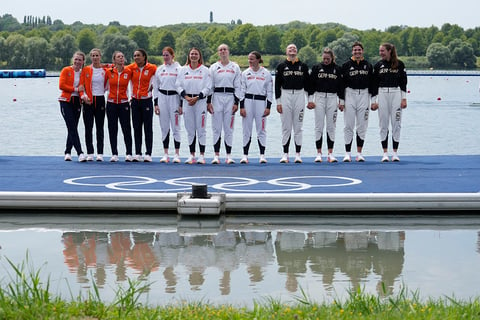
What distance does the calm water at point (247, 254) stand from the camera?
6.77 metres

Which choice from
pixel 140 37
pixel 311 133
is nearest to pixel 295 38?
pixel 140 37

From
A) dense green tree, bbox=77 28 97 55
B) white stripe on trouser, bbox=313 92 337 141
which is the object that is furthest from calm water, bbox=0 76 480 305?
dense green tree, bbox=77 28 97 55

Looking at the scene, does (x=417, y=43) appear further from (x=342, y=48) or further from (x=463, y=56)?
(x=342, y=48)

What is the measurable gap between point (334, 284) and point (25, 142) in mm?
22676

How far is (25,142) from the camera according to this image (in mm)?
28203

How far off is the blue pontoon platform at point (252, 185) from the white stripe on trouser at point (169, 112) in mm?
601

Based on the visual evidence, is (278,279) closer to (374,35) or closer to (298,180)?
(298,180)

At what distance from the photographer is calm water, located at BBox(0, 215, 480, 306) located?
675 cm

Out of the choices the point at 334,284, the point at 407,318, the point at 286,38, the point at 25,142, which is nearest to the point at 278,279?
the point at 334,284

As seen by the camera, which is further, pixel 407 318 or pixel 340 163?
pixel 340 163

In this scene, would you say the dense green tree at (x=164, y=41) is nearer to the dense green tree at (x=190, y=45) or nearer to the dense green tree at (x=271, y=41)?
the dense green tree at (x=190, y=45)

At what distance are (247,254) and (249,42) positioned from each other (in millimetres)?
156766

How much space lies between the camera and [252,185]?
11.3 meters

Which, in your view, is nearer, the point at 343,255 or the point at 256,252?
the point at 343,255
